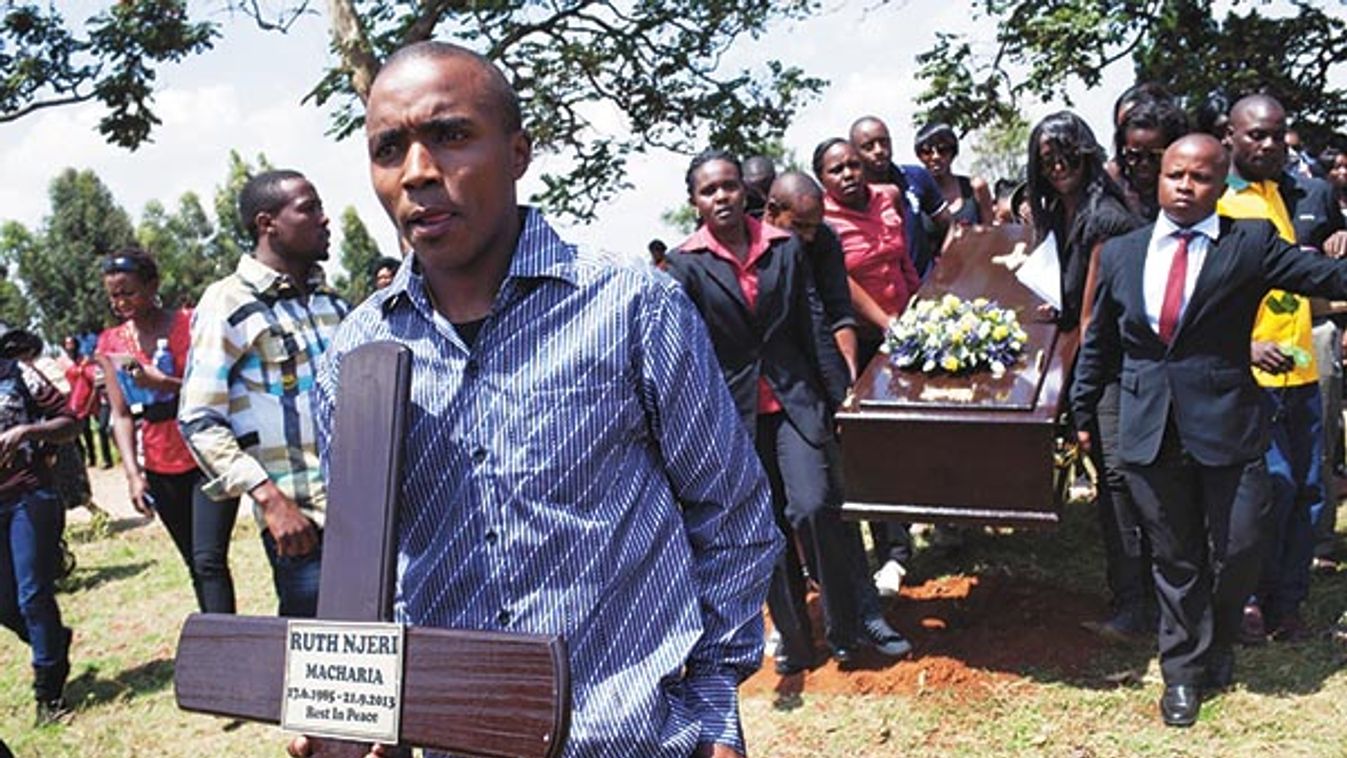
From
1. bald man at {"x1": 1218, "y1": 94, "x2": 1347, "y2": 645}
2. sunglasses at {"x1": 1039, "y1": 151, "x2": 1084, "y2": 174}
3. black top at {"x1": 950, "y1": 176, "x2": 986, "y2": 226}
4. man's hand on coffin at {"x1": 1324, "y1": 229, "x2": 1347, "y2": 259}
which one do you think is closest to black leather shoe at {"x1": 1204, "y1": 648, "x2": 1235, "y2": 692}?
bald man at {"x1": 1218, "y1": 94, "x2": 1347, "y2": 645}

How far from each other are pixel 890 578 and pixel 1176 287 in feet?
7.24

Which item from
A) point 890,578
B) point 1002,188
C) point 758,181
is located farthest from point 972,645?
point 1002,188

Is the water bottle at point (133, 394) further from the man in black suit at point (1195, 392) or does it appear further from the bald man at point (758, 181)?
the man in black suit at point (1195, 392)

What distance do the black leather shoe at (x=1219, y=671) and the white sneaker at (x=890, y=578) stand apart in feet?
5.25

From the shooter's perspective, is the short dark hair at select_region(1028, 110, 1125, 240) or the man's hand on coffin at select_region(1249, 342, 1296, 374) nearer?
the man's hand on coffin at select_region(1249, 342, 1296, 374)

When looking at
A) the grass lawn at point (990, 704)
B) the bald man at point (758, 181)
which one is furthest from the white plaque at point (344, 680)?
the bald man at point (758, 181)

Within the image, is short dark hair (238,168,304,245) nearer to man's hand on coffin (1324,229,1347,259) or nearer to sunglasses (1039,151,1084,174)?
sunglasses (1039,151,1084,174)

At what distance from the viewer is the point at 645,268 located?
166cm

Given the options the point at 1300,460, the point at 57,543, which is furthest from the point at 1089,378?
the point at 57,543

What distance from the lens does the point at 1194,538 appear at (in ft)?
13.1

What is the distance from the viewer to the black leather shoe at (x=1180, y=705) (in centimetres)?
388

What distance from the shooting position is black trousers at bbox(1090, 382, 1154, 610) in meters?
4.41

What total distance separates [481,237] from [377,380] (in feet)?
0.86

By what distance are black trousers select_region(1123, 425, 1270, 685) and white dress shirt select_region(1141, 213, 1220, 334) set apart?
0.42 meters
